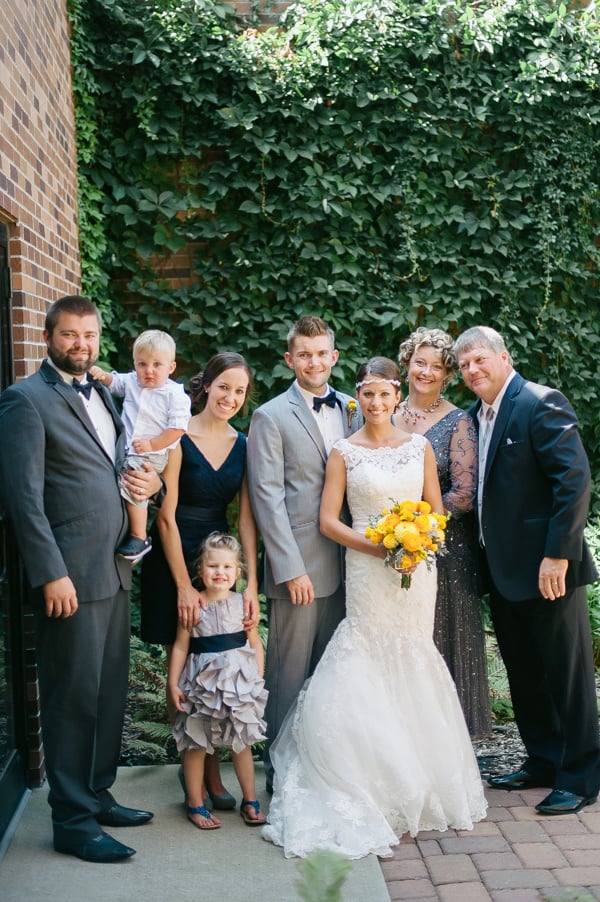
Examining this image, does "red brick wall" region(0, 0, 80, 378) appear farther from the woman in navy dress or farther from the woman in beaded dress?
the woman in beaded dress

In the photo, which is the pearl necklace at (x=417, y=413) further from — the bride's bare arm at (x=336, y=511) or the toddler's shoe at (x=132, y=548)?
the toddler's shoe at (x=132, y=548)

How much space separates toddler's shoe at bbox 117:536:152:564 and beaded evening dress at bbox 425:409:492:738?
1.47m

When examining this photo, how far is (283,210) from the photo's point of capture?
256 inches

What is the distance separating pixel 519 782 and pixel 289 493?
1727mm

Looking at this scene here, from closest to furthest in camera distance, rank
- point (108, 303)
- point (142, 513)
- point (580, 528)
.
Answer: point (142, 513) → point (580, 528) → point (108, 303)

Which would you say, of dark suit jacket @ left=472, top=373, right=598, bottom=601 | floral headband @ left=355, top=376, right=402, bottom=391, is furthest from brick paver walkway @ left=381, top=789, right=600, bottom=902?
floral headband @ left=355, top=376, right=402, bottom=391

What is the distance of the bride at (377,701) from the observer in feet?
12.2

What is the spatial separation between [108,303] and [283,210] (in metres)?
1.39

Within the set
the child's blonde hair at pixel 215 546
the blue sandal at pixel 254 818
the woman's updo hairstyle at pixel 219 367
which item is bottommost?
the blue sandal at pixel 254 818

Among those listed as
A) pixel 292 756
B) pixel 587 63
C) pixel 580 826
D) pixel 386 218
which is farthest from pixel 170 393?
pixel 587 63

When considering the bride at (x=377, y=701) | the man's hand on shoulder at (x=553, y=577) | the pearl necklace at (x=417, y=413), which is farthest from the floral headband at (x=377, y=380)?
the man's hand on shoulder at (x=553, y=577)

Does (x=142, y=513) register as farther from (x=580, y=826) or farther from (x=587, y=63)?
(x=587, y=63)

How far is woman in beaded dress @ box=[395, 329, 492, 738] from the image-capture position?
4305 millimetres

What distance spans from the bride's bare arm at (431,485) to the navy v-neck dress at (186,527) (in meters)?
0.87
